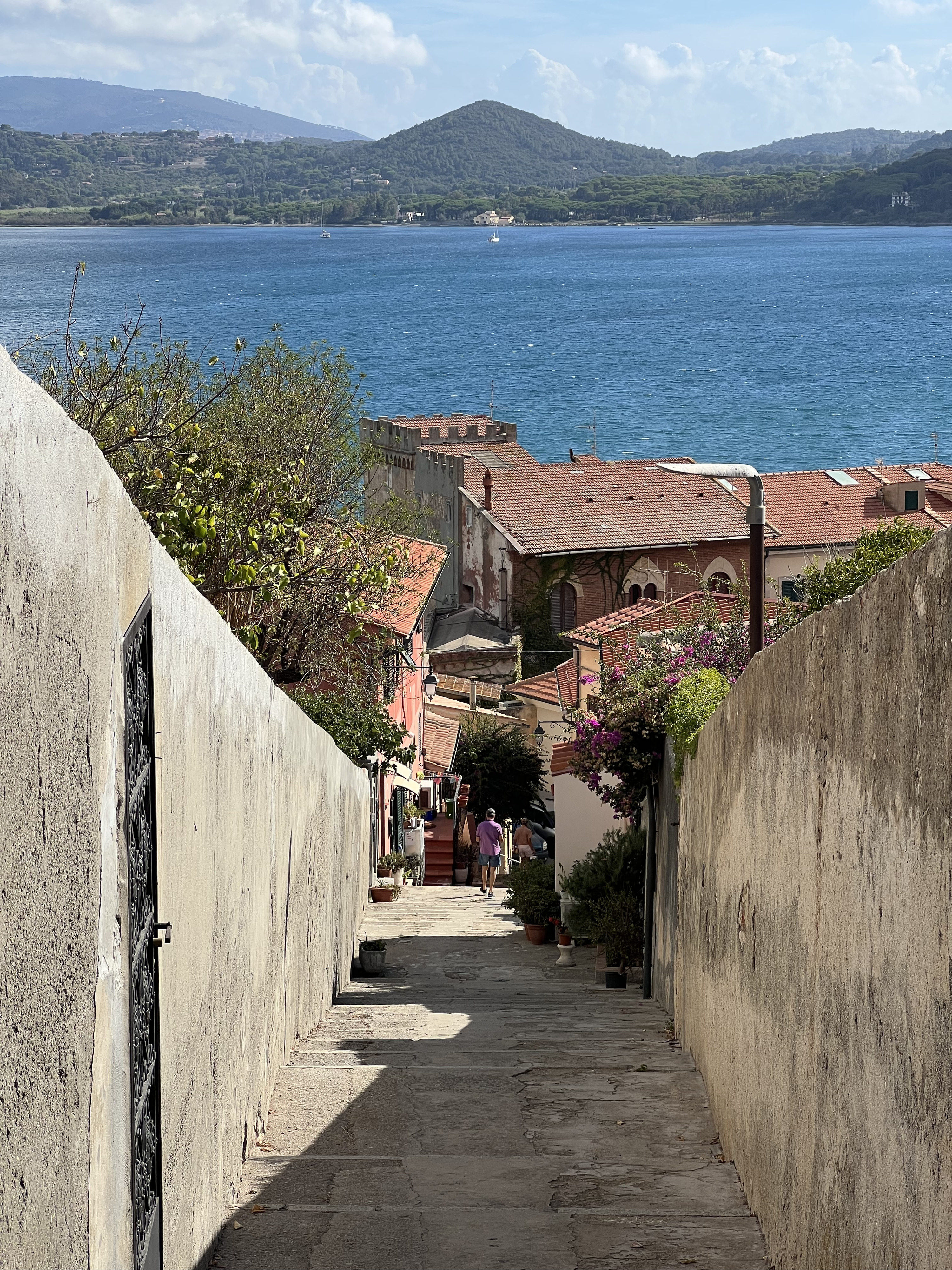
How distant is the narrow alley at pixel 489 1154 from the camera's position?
5.17 metres

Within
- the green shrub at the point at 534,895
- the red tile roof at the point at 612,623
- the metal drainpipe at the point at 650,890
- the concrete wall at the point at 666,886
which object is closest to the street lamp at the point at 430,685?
Result: the red tile roof at the point at 612,623

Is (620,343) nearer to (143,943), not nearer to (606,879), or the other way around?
(606,879)

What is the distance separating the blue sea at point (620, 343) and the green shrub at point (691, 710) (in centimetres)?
4155

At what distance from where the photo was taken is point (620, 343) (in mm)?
146000

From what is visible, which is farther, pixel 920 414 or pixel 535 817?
pixel 920 414

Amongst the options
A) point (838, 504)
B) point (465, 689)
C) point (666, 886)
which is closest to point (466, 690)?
point (465, 689)

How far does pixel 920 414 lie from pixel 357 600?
318 feet

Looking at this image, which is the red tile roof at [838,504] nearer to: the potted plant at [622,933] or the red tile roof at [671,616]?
the red tile roof at [671,616]

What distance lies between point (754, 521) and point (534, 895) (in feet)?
20.0

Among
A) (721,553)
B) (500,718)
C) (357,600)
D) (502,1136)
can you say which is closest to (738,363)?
(721,553)

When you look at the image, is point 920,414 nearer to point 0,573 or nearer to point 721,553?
point 721,553

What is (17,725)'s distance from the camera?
2.61 metres

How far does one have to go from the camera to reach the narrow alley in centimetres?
517

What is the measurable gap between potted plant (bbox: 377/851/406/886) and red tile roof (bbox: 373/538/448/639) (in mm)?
3771
